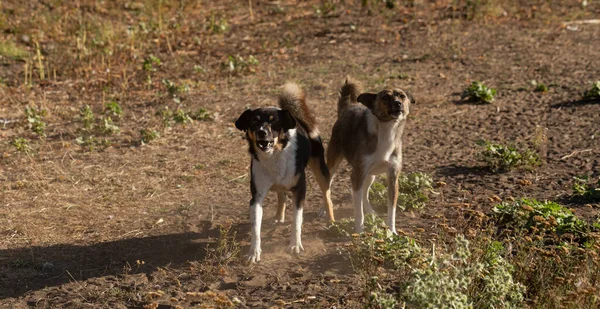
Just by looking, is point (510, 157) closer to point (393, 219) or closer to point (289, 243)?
point (393, 219)

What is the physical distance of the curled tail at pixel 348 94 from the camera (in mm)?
7406

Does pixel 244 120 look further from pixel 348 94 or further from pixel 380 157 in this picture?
pixel 348 94

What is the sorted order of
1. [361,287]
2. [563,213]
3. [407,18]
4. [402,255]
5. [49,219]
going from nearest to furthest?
[402,255], [361,287], [563,213], [49,219], [407,18]

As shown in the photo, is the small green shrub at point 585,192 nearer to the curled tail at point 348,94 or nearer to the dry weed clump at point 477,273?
the dry weed clump at point 477,273

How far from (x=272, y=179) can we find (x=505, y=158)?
9.74 ft

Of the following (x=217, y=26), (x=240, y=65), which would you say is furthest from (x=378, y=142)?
(x=217, y=26)

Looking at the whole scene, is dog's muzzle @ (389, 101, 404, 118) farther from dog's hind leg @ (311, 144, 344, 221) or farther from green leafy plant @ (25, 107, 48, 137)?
green leafy plant @ (25, 107, 48, 137)

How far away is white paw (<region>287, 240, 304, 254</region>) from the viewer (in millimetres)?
6434

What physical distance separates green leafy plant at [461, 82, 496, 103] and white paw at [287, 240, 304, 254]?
5076 millimetres

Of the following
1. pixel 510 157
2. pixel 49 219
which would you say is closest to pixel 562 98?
pixel 510 157

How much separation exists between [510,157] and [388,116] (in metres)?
2.27

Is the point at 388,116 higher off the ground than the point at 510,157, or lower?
higher

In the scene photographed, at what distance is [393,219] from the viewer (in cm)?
663

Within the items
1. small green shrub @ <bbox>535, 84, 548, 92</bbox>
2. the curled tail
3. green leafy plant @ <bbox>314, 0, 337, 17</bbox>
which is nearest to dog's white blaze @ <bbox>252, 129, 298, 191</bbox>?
the curled tail
